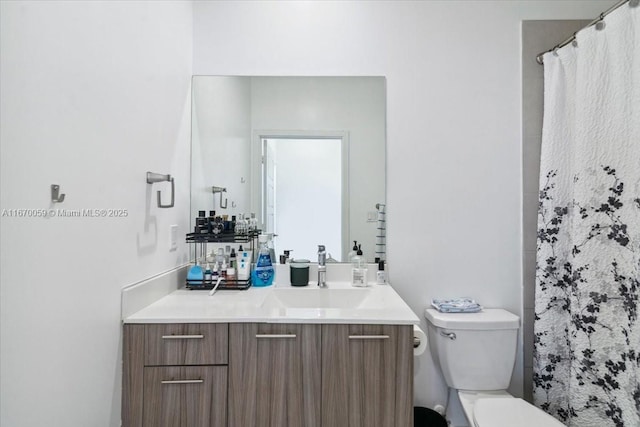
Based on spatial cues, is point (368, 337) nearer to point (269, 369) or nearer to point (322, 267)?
point (269, 369)

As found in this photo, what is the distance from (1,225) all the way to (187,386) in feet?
2.59

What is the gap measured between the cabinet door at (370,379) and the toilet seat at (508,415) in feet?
1.16

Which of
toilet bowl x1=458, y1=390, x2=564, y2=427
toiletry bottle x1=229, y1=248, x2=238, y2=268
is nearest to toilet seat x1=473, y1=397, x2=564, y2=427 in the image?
toilet bowl x1=458, y1=390, x2=564, y2=427

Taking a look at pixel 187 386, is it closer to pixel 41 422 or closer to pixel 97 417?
pixel 97 417

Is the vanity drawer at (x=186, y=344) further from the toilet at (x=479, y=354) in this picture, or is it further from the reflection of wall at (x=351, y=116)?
the toilet at (x=479, y=354)

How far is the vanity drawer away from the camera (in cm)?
121

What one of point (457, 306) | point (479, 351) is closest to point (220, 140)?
point (457, 306)

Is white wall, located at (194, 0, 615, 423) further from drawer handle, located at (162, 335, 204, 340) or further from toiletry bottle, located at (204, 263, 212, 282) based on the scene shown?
drawer handle, located at (162, 335, 204, 340)

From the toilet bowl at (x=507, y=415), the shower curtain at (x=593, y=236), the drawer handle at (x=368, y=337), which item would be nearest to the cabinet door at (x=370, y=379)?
the drawer handle at (x=368, y=337)

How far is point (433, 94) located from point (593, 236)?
103 cm

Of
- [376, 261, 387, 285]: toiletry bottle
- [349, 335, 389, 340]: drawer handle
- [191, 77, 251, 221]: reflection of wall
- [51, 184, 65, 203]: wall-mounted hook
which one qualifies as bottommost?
[349, 335, 389, 340]: drawer handle

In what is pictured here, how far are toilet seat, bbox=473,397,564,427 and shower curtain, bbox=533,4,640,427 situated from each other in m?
0.25

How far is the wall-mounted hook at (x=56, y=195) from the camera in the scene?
0.90m

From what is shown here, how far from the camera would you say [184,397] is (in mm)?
1213
